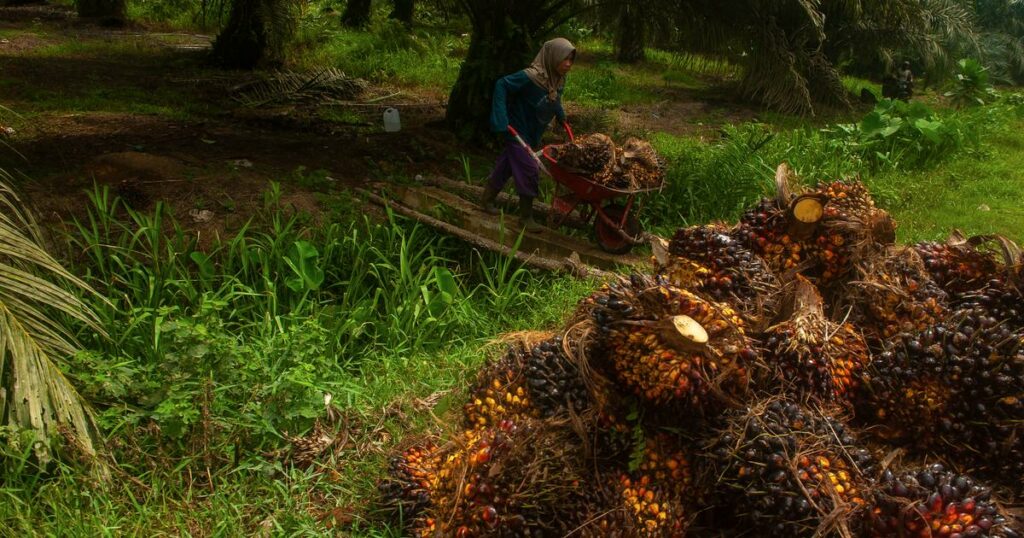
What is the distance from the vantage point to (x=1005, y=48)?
14.3m

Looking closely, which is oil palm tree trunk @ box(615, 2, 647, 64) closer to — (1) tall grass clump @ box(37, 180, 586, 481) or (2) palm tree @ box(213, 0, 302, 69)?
(1) tall grass clump @ box(37, 180, 586, 481)

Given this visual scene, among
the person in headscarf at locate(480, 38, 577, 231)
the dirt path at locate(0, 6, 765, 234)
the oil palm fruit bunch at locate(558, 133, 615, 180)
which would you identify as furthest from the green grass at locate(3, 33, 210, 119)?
the oil palm fruit bunch at locate(558, 133, 615, 180)

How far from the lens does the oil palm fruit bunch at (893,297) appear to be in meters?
2.33

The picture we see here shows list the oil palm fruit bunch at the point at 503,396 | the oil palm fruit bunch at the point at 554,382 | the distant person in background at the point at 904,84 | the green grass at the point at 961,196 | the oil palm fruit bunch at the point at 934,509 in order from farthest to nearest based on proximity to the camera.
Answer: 1. the distant person in background at the point at 904,84
2. the green grass at the point at 961,196
3. the oil palm fruit bunch at the point at 503,396
4. the oil palm fruit bunch at the point at 554,382
5. the oil palm fruit bunch at the point at 934,509

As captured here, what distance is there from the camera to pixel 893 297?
2367mm

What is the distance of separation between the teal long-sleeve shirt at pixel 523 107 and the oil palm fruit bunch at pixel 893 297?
2.98 m

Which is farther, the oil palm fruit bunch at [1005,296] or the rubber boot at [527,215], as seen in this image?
the rubber boot at [527,215]

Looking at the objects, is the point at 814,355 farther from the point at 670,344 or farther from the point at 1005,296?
the point at 1005,296

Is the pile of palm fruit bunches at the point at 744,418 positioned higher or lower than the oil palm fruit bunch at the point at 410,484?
higher

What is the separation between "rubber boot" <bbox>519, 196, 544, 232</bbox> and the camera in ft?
17.0

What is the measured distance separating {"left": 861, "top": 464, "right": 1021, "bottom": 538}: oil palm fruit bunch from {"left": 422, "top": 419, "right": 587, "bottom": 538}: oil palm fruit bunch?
28.6 inches

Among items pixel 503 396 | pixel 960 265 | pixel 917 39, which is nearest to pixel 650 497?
pixel 503 396

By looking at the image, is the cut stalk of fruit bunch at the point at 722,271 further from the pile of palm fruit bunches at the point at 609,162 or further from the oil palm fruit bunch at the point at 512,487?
the pile of palm fruit bunches at the point at 609,162

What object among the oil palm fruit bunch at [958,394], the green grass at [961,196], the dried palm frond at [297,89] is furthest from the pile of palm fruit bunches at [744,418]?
the dried palm frond at [297,89]
